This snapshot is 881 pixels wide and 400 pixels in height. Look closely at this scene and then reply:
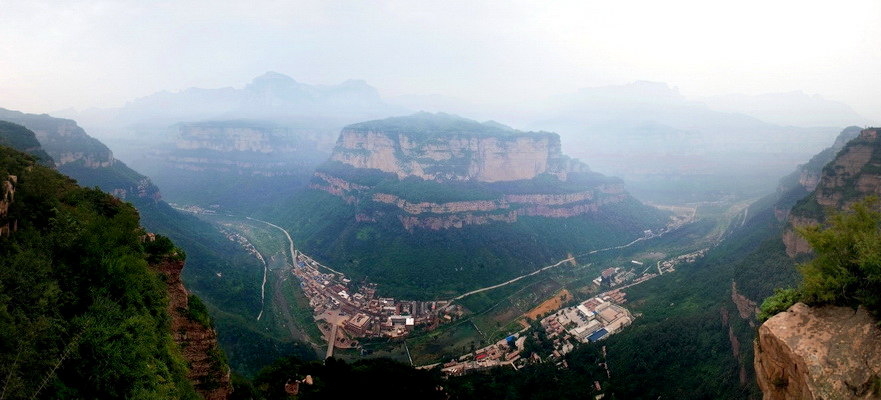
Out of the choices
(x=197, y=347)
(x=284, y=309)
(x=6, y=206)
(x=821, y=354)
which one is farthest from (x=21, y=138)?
(x=821, y=354)

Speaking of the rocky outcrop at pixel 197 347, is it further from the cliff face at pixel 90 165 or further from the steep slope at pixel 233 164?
the steep slope at pixel 233 164

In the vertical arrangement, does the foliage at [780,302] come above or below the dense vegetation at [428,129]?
below

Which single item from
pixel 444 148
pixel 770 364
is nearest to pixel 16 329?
pixel 770 364

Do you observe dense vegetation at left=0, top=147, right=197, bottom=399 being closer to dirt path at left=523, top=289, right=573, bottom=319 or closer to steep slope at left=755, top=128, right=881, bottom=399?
steep slope at left=755, top=128, right=881, bottom=399

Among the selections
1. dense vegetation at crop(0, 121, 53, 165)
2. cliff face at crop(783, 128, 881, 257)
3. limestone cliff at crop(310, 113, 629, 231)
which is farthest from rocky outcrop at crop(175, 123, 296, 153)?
cliff face at crop(783, 128, 881, 257)

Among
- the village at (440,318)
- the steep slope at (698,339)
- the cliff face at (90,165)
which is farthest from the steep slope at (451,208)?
the cliff face at (90,165)

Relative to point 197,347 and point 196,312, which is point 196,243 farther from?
point 197,347
